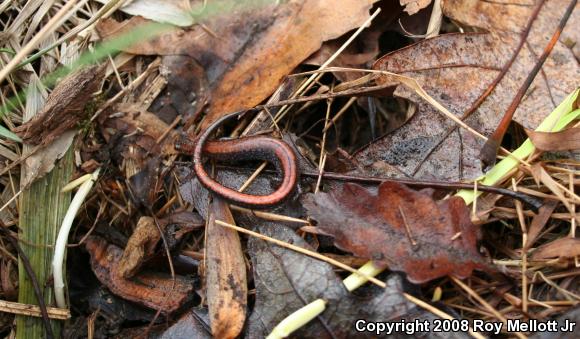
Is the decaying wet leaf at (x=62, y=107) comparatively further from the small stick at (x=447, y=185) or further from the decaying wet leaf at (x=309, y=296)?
the small stick at (x=447, y=185)

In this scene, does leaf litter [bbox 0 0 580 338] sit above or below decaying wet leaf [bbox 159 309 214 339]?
above

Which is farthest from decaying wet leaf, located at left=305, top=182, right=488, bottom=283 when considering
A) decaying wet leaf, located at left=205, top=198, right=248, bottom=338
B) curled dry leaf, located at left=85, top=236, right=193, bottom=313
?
curled dry leaf, located at left=85, top=236, right=193, bottom=313

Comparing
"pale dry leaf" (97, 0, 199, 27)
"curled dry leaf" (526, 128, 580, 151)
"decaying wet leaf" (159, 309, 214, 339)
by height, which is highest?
"pale dry leaf" (97, 0, 199, 27)

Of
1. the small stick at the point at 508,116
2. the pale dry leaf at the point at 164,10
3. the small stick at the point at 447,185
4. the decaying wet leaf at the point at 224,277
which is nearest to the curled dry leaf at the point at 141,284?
the decaying wet leaf at the point at 224,277

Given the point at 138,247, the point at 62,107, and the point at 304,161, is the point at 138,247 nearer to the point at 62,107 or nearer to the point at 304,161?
the point at 62,107

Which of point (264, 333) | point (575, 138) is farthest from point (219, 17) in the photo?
point (575, 138)

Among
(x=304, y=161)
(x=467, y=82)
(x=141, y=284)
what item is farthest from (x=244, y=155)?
→ (x=467, y=82)

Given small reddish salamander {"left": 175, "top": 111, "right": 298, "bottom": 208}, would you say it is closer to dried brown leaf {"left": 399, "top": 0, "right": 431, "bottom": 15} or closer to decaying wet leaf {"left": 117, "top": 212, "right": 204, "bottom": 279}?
decaying wet leaf {"left": 117, "top": 212, "right": 204, "bottom": 279}

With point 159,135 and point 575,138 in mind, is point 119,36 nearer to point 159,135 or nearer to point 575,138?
point 159,135
